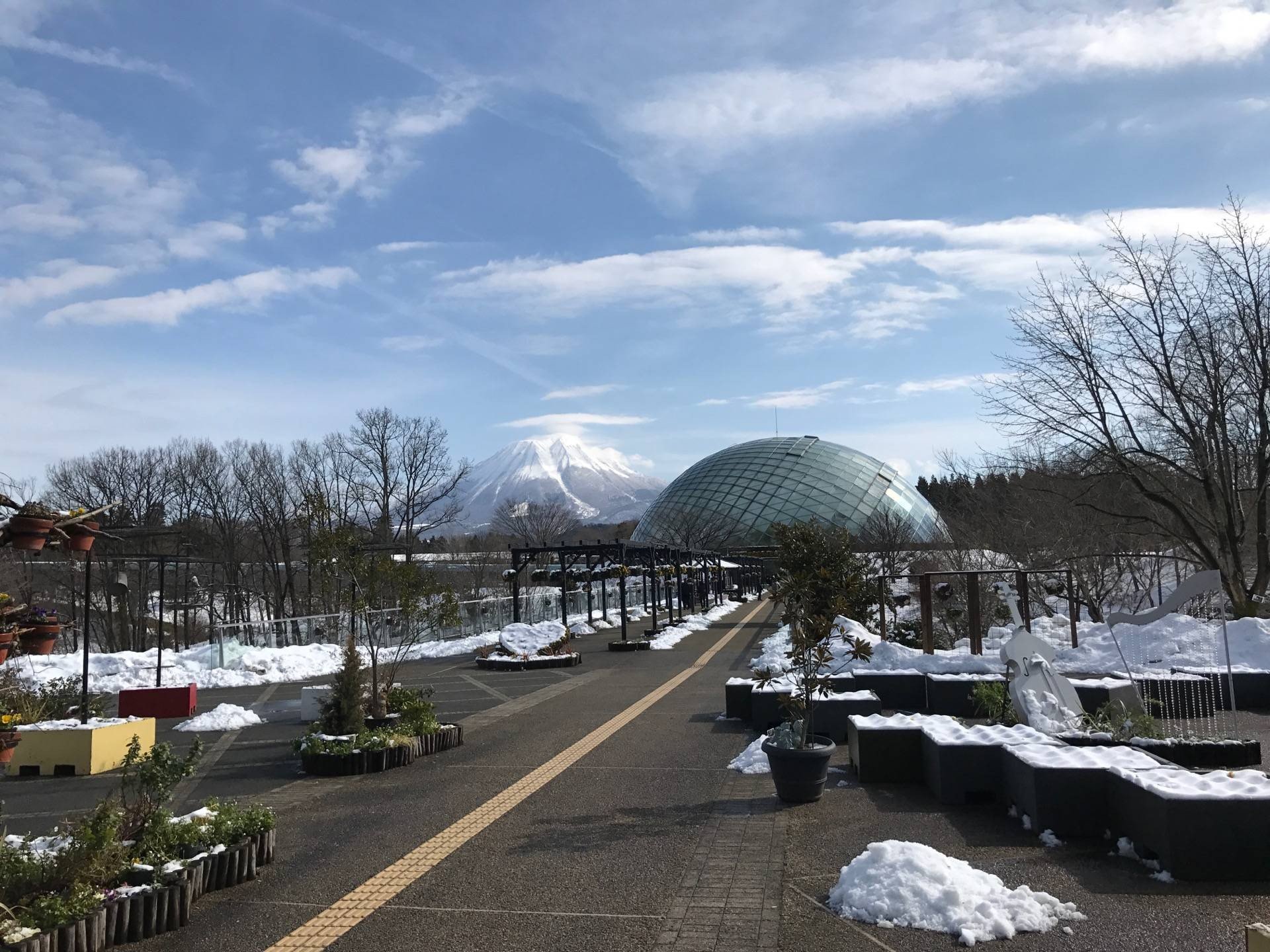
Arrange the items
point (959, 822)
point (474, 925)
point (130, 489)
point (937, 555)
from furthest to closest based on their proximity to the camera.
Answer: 1. point (130, 489)
2. point (937, 555)
3. point (959, 822)
4. point (474, 925)

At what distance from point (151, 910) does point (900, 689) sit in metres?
10.4

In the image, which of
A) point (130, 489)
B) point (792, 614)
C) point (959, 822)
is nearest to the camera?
point (959, 822)

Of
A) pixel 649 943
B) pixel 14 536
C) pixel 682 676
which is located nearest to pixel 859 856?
pixel 649 943

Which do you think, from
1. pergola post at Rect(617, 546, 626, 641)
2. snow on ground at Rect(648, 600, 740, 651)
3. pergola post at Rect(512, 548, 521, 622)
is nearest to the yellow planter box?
snow on ground at Rect(648, 600, 740, 651)

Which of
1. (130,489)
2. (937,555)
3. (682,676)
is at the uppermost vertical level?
(130,489)

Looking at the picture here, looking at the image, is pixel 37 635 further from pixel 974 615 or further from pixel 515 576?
pixel 515 576

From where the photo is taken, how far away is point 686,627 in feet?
106

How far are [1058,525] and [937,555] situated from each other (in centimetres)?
619

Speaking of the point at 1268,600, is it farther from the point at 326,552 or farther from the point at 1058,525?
the point at 326,552

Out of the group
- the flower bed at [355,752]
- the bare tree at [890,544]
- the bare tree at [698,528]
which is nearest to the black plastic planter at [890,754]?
the flower bed at [355,752]

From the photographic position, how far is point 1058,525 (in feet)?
80.8

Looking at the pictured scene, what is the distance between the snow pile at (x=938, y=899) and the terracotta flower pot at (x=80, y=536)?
4.58 metres

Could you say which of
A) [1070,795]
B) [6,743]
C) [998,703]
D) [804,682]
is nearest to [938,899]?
[1070,795]

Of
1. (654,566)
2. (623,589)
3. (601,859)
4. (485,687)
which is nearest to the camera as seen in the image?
(601,859)
